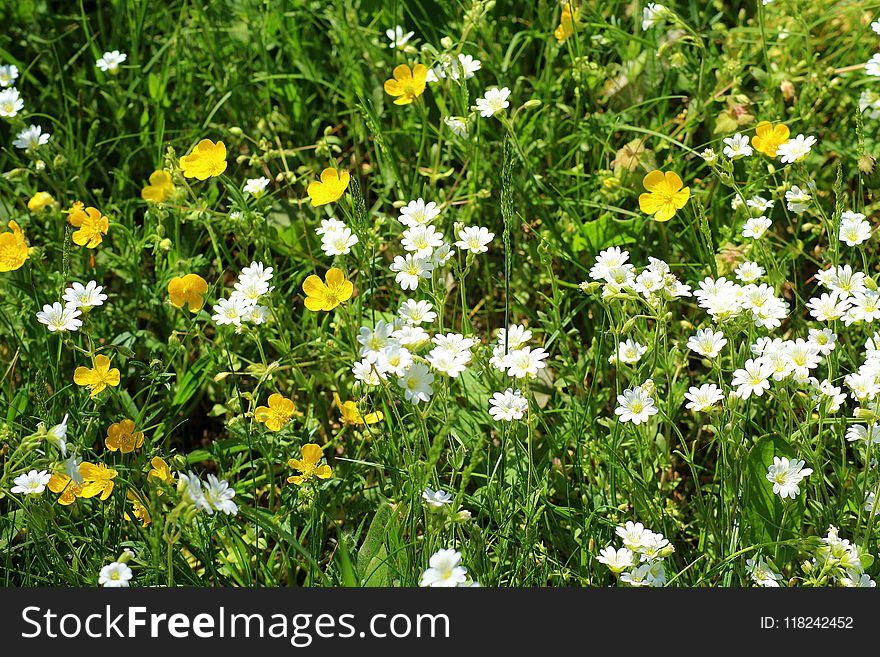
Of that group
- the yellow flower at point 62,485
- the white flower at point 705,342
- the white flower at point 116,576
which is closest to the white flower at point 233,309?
the yellow flower at point 62,485

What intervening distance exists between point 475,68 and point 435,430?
105 cm

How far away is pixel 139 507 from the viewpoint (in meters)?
2.26

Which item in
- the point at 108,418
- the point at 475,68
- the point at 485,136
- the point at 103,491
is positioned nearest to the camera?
the point at 103,491

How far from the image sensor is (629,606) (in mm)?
2047

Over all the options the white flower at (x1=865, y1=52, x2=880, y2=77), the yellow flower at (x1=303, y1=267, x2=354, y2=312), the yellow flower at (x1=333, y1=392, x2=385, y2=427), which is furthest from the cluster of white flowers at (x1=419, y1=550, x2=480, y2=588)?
the white flower at (x1=865, y1=52, x2=880, y2=77)

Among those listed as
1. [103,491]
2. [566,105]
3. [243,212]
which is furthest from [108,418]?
[566,105]

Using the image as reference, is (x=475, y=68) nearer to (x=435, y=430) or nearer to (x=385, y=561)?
(x=435, y=430)

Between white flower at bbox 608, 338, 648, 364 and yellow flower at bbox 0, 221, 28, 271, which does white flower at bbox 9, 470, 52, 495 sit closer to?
yellow flower at bbox 0, 221, 28, 271

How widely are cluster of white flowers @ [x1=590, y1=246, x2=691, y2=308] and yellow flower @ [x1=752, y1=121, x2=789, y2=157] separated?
0.57 metres

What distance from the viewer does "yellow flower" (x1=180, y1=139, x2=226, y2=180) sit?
265 cm

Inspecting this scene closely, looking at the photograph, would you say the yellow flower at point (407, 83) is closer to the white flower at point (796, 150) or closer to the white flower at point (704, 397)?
the white flower at point (796, 150)

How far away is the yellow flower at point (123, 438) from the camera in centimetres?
229

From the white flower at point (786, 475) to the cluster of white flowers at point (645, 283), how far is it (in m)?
0.42

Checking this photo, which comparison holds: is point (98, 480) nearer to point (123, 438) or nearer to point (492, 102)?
point (123, 438)
